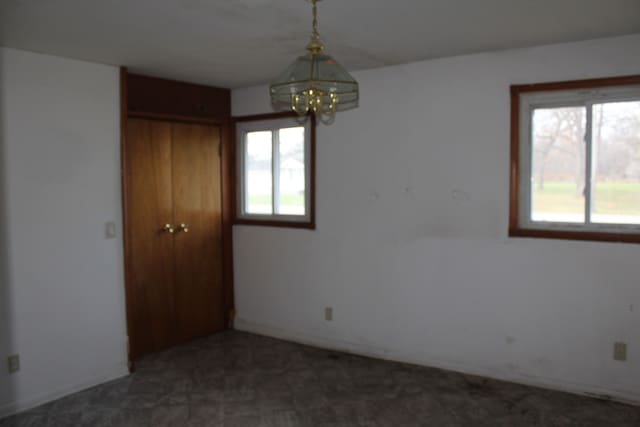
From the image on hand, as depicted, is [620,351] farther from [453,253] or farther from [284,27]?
[284,27]

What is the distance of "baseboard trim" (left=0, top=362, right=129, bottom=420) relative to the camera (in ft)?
10.3

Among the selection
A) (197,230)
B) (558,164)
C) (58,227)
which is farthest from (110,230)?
(558,164)

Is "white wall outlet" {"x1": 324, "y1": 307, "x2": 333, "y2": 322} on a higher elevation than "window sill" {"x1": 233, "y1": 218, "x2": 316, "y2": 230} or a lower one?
lower

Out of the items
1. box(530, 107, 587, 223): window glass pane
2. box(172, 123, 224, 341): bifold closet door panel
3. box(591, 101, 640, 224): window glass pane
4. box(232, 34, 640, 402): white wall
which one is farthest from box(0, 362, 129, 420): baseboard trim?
box(591, 101, 640, 224): window glass pane

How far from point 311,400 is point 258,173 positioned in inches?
87.7

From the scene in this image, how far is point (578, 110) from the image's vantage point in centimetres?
328

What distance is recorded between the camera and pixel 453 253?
3.65 m

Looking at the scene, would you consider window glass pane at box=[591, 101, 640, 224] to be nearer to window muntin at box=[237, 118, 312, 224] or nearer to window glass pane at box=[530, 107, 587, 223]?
window glass pane at box=[530, 107, 587, 223]

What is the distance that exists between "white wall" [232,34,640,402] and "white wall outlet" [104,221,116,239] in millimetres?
1420

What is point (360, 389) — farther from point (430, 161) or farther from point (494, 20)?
point (494, 20)

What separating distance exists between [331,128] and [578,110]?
1.83m

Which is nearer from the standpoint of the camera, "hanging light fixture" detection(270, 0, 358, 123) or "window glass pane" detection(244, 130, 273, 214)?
"hanging light fixture" detection(270, 0, 358, 123)

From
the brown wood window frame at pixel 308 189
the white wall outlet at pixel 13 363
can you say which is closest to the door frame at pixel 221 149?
the brown wood window frame at pixel 308 189

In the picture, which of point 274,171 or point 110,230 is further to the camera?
point 274,171
